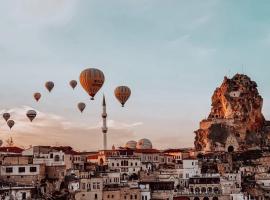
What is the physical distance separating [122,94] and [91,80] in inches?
320

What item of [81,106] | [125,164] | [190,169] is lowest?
[190,169]

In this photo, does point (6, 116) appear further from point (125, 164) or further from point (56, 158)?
point (125, 164)

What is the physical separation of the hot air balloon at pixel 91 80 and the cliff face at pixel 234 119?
44.0 m

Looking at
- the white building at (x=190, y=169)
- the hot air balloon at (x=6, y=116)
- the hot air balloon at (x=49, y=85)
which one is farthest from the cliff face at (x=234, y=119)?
the hot air balloon at (x=6, y=116)

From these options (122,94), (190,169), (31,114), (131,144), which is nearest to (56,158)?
(31,114)

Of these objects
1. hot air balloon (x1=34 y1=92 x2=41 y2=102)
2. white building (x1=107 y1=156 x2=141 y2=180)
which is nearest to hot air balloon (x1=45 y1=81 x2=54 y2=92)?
hot air balloon (x1=34 y1=92 x2=41 y2=102)

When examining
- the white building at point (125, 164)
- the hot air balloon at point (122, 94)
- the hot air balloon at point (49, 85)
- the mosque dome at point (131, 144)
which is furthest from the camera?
the mosque dome at point (131, 144)

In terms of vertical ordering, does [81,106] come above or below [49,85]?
below

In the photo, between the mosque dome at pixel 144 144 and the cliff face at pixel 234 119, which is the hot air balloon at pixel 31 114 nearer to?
the mosque dome at pixel 144 144

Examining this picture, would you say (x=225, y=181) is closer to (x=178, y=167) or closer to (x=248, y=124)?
(x=178, y=167)

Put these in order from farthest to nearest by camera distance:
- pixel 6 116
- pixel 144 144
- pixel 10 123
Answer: pixel 144 144
pixel 10 123
pixel 6 116

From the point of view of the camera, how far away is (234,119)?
102125 mm

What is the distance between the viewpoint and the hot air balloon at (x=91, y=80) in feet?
196

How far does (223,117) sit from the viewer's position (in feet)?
343
